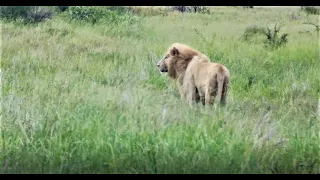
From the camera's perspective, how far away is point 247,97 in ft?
21.3

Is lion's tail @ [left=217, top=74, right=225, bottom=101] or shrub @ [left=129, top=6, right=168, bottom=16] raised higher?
shrub @ [left=129, top=6, right=168, bottom=16]

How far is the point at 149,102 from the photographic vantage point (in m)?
6.18

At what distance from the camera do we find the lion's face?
696cm

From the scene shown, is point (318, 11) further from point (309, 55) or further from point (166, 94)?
point (166, 94)

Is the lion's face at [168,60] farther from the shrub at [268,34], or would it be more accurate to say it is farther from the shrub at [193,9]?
the shrub at [268,34]

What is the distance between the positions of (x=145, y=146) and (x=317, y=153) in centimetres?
151

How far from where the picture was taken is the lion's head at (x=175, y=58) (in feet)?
22.9

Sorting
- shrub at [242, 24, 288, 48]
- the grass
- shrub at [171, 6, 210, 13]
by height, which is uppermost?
shrub at [171, 6, 210, 13]

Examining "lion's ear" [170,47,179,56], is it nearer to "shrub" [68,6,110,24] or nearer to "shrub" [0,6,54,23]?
"shrub" [68,6,110,24]

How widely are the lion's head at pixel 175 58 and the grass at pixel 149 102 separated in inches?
3.8

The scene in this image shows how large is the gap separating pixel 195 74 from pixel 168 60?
0.32m

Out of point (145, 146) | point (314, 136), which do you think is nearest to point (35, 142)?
point (145, 146)

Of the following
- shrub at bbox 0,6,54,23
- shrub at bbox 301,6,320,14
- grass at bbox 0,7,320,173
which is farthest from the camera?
shrub at bbox 0,6,54,23

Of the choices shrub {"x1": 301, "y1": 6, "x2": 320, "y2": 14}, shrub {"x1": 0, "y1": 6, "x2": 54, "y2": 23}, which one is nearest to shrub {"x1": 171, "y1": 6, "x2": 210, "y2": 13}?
shrub {"x1": 301, "y1": 6, "x2": 320, "y2": 14}
